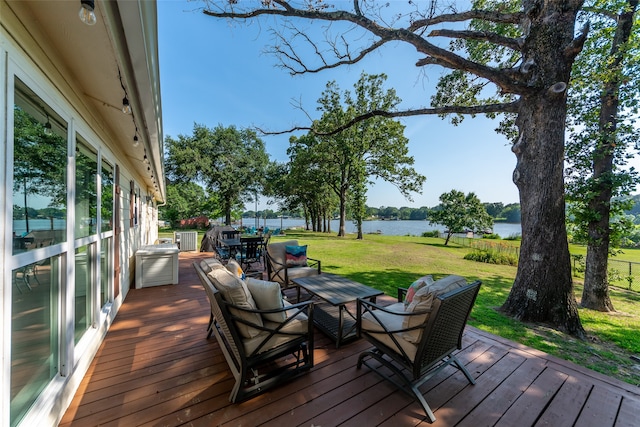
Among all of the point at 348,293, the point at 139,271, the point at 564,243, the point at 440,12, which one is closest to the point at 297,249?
the point at 348,293

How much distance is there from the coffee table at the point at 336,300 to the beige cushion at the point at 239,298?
1.00m

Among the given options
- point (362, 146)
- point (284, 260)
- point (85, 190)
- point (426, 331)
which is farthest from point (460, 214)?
point (85, 190)

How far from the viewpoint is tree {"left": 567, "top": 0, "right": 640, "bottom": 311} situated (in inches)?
176

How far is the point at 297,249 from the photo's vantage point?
4.63 metres

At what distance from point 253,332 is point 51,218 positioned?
1725mm

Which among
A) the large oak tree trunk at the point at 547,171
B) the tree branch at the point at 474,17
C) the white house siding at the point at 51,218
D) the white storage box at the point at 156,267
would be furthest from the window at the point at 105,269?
the tree branch at the point at 474,17

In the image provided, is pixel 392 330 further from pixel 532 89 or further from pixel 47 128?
pixel 532 89

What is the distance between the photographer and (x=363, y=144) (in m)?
15.7

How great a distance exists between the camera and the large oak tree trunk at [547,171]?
3.68m

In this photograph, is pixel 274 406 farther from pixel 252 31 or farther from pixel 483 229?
pixel 483 229

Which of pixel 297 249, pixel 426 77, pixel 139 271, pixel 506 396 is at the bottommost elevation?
pixel 506 396

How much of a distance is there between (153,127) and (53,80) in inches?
43.8

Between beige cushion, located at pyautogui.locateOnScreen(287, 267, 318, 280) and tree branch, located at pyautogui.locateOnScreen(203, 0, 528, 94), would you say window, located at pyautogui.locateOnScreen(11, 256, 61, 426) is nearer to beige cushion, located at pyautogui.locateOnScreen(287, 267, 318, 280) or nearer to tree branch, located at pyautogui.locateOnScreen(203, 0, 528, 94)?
beige cushion, located at pyautogui.locateOnScreen(287, 267, 318, 280)

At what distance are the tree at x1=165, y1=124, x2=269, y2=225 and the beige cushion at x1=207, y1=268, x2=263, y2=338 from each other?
19681mm
